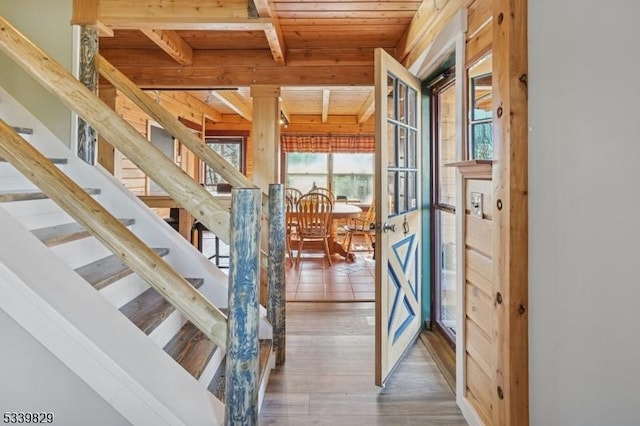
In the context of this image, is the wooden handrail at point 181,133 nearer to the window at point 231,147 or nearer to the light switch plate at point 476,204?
the light switch plate at point 476,204

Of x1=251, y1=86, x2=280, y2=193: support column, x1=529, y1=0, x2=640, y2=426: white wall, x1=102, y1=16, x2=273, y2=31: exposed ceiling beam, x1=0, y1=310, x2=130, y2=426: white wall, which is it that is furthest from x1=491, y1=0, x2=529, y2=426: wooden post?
x1=251, y1=86, x2=280, y2=193: support column

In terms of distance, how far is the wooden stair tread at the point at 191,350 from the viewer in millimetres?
1838

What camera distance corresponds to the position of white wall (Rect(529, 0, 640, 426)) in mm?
1423

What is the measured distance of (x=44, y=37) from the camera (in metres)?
2.82

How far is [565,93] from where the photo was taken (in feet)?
4.72

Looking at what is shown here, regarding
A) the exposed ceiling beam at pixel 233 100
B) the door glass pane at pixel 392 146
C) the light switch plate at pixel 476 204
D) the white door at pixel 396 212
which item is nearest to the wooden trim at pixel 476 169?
the light switch plate at pixel 476 204

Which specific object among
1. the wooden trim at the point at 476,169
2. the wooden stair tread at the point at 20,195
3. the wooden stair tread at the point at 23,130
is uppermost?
the wooden stair tread at the point at 23,130

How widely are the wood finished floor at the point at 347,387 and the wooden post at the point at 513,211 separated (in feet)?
1.94

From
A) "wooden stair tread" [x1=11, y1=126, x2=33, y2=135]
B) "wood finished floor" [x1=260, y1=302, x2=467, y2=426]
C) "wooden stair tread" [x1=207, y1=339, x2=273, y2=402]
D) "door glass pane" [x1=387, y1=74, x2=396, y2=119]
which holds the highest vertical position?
"door glass pane" [x1=387, y1=74, x2=396, y2=119]

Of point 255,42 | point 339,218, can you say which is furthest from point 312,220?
point 255,42

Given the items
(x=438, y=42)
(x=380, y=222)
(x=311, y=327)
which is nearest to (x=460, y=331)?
(x=380, y=222)

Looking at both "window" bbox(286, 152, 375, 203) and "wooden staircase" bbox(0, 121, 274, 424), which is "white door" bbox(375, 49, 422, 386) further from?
"window" bbox(286, 152, 375, 203)

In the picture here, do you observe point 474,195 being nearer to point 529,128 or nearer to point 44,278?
point 529,128

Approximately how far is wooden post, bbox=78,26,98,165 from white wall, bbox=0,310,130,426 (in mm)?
1720
